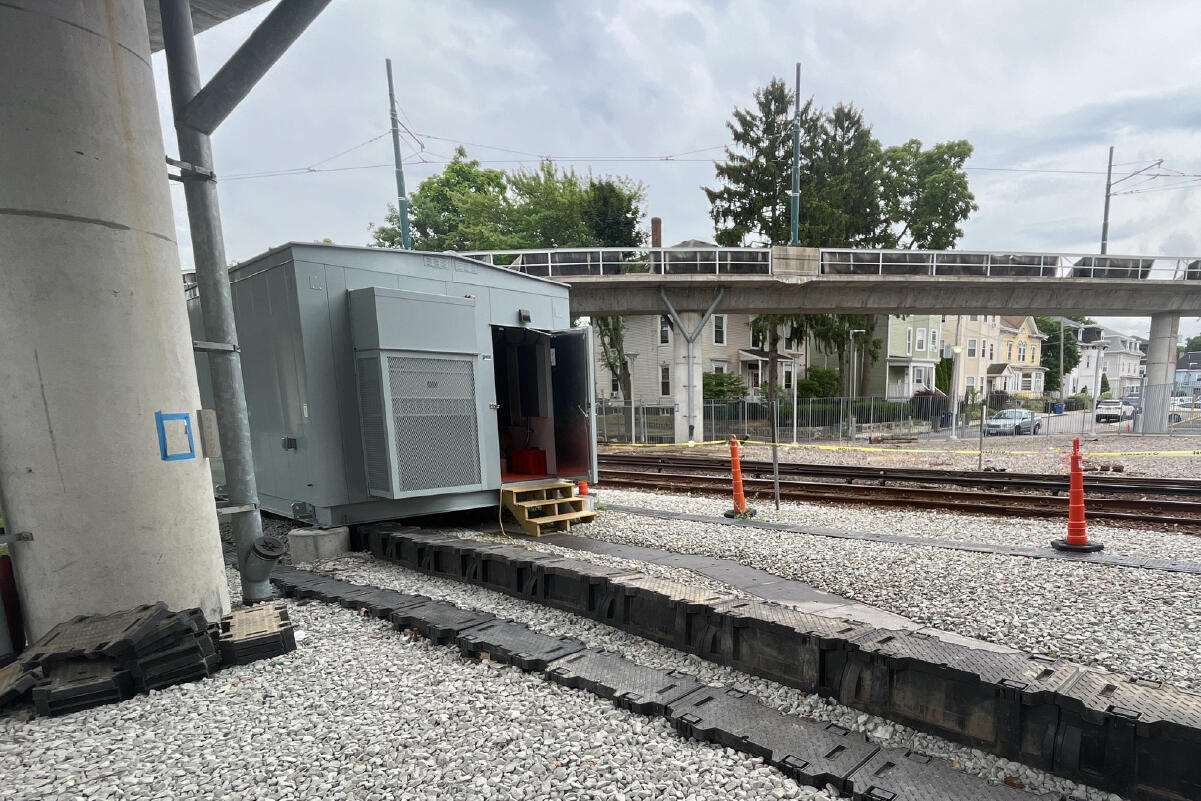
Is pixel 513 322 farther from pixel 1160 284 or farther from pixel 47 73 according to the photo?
pixel 1160 284

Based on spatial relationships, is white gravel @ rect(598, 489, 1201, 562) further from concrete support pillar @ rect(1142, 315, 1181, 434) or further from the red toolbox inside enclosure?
concrete support pillar @ rect(1142, 315, 1181, 434)

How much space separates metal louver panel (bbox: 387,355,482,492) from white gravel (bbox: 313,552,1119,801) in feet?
3.77

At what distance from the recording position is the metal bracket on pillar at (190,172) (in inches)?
186

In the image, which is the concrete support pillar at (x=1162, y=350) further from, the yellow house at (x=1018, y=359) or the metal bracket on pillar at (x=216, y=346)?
the metal bracket on pillar at (x=216, y=346)

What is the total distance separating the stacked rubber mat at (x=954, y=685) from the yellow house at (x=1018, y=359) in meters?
54.8

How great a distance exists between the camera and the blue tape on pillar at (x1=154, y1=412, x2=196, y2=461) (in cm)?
386

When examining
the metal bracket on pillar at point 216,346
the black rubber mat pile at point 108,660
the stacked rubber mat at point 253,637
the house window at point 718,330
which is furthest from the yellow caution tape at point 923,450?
the black rubber mat pile at point 108,660

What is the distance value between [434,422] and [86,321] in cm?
357

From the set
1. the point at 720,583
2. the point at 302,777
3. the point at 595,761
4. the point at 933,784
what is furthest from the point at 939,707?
the point at 302,777

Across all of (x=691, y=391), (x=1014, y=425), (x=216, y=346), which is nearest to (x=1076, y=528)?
(x=216, y=346)

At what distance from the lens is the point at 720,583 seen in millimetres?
5469

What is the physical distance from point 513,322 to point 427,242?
1319 inches

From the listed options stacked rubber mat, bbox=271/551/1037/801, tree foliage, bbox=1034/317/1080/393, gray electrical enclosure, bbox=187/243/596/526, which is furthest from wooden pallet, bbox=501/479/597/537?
tree foliage, bbox=1034/317/1080/393

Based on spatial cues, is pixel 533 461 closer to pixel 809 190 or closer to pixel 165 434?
pixel 165 434
